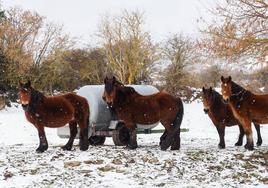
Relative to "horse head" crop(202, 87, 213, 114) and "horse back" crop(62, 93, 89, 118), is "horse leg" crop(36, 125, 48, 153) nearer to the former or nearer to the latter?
"horse back" crop(62, 93, 89, 118)

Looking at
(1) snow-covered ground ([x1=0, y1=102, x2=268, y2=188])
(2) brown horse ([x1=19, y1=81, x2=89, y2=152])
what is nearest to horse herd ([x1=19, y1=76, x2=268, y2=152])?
(2) brown horse ([x1=19, y1=81, x2=89, y2=152])

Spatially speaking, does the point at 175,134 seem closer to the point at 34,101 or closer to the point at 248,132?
the point at 248,132

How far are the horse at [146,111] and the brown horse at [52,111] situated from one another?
0.88 m

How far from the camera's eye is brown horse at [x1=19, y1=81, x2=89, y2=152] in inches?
379

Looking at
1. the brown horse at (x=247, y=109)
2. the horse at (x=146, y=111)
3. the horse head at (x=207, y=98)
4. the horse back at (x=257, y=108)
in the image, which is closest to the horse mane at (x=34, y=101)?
the horse at (x=146, y=111)

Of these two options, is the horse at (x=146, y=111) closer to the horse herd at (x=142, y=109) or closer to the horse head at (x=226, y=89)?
the horse herd at (x=142, y=109)

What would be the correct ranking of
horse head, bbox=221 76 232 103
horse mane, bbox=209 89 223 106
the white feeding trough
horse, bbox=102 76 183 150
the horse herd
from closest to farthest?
the horse herd
horse head, bbox=221 76 232 103
horse, bbox=102 76 183 150
horse mane, bbox=209 89 223 106
the white feeding trough

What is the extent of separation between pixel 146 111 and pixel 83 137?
64.0 inches

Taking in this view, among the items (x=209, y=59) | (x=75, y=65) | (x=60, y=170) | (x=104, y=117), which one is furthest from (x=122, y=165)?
(x=75, y=65)

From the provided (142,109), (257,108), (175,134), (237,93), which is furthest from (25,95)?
(257,108)

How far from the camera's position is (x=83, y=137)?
10.4 m

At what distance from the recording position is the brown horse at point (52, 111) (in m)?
9.64

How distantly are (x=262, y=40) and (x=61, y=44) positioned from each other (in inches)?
1567

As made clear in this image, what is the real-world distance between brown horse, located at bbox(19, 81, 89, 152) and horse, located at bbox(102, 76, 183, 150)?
0.88 m
